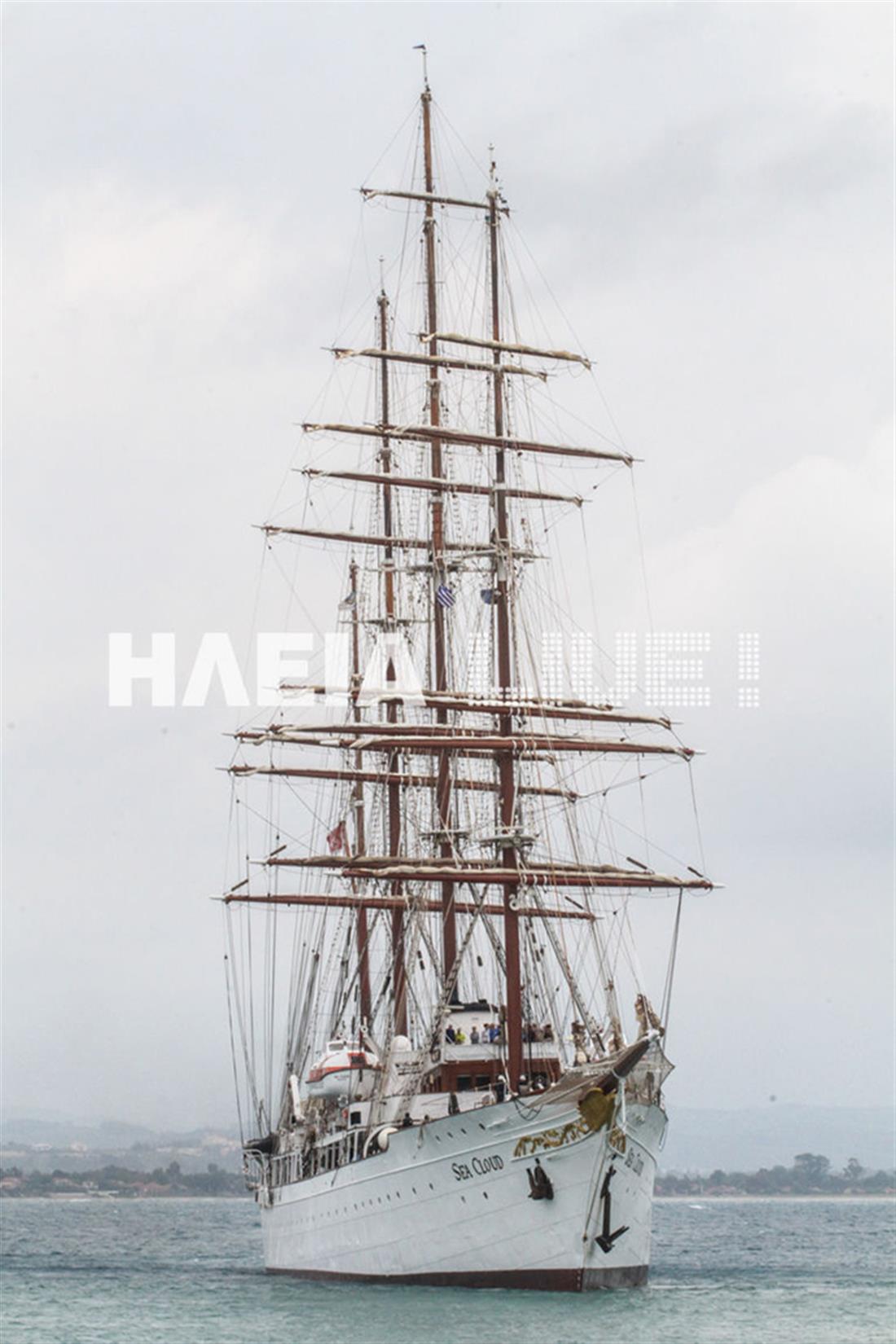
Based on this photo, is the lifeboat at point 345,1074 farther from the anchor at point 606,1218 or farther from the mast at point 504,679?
the anchor at point 606,1218

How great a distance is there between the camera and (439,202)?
81188mm

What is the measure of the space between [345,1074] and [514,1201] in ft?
49.1

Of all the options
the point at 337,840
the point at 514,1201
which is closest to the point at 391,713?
the point at 337,840

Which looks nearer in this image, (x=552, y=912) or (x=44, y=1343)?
(x=44, y=1343)

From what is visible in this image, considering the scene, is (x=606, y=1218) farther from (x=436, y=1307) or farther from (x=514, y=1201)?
(x=436, y=1307)

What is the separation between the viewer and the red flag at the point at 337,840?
85938 mm

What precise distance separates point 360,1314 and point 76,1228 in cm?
11284

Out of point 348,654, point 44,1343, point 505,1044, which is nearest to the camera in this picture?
point 44,1343

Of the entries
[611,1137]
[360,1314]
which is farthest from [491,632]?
[360,1314]

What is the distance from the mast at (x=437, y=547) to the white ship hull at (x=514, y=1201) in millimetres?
12480

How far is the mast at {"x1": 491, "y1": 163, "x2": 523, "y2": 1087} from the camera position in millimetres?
64688

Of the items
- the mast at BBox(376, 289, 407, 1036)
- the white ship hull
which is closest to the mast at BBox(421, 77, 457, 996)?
the mast at BBox(376, 289, 407, 1036)

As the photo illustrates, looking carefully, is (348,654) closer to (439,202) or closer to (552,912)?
(439,202)

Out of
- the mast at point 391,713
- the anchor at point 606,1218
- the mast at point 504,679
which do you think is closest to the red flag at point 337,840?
the mast at point 391,713
